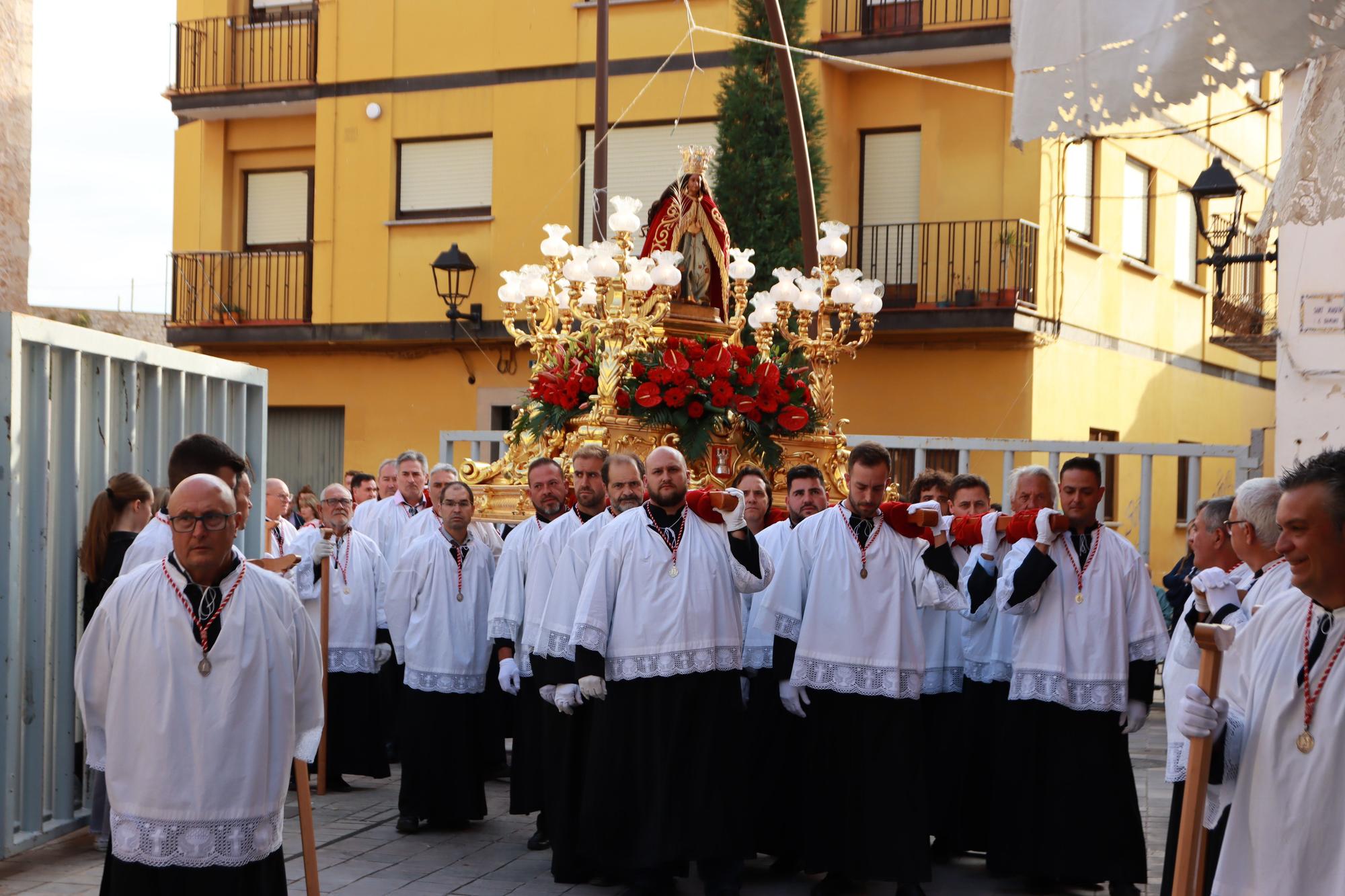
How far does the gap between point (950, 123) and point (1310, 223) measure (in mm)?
13846

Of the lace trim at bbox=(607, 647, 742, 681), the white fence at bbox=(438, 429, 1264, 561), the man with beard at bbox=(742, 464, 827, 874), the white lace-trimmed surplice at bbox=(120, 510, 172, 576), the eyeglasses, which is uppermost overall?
the white fence at bbox=(438, 429, 1264, 561)

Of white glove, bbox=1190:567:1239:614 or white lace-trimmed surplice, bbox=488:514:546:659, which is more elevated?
white glove, bbox=1190:567:1239:614

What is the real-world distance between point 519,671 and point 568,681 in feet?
3.78

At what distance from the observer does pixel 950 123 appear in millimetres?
17172

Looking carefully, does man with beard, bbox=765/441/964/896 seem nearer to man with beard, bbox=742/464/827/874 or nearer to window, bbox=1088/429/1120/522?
man with beard, bbox=742/464/827/874

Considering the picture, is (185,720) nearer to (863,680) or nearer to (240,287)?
(863,680)

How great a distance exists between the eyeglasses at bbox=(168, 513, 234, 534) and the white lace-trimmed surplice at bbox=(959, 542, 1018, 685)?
3.84 meters

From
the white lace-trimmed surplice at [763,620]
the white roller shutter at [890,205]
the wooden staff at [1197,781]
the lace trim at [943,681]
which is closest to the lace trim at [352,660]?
the white lace-trimmed surplice at [763,620]

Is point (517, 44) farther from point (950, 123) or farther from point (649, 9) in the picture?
point (950, 123)

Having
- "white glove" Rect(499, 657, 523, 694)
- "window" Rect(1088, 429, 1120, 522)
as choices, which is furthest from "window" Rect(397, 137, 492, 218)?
"white glove" Rect(499, 657, 523, 694)

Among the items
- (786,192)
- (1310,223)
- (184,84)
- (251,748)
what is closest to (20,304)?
(251,748)

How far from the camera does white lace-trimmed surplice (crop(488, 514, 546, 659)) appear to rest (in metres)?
7.99

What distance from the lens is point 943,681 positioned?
300 inches

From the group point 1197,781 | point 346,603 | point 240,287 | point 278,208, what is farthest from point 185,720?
point 278,208
